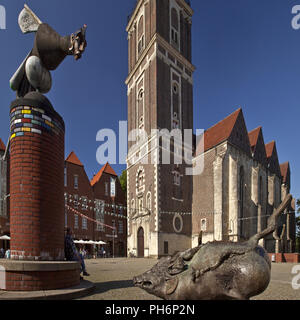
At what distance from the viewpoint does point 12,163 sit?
6.64 metres

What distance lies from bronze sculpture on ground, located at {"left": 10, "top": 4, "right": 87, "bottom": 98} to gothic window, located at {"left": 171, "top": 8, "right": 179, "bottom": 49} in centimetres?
3227

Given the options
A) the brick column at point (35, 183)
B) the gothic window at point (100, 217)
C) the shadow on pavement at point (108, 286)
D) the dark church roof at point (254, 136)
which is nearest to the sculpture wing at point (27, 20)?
the brick column at point (35, 183)

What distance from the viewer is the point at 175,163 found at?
33.1 metres

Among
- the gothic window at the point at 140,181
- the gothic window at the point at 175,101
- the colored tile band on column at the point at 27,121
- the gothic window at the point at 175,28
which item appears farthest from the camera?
the gothic window at the point at 175,28

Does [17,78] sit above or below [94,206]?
above

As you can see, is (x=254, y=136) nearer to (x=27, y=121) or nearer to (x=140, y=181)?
(x=140, y=181)

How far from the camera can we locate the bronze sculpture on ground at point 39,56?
284 inches

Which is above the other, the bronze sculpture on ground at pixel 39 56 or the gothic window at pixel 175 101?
the gothic window at pixel 175 101

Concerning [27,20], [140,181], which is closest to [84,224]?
[140,181]

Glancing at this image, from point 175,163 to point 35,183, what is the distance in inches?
1070

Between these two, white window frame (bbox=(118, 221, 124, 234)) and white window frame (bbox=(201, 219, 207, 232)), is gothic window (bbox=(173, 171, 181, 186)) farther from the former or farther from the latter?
white window frame (bbox=(118, 221, 124, 234))

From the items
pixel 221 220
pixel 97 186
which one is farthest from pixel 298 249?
pixel 97 186

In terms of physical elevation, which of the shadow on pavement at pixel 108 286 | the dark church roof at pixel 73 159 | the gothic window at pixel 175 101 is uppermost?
the gothic window at pixel 175 101

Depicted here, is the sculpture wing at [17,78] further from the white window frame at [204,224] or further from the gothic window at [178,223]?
the white window frame at [204,224]
